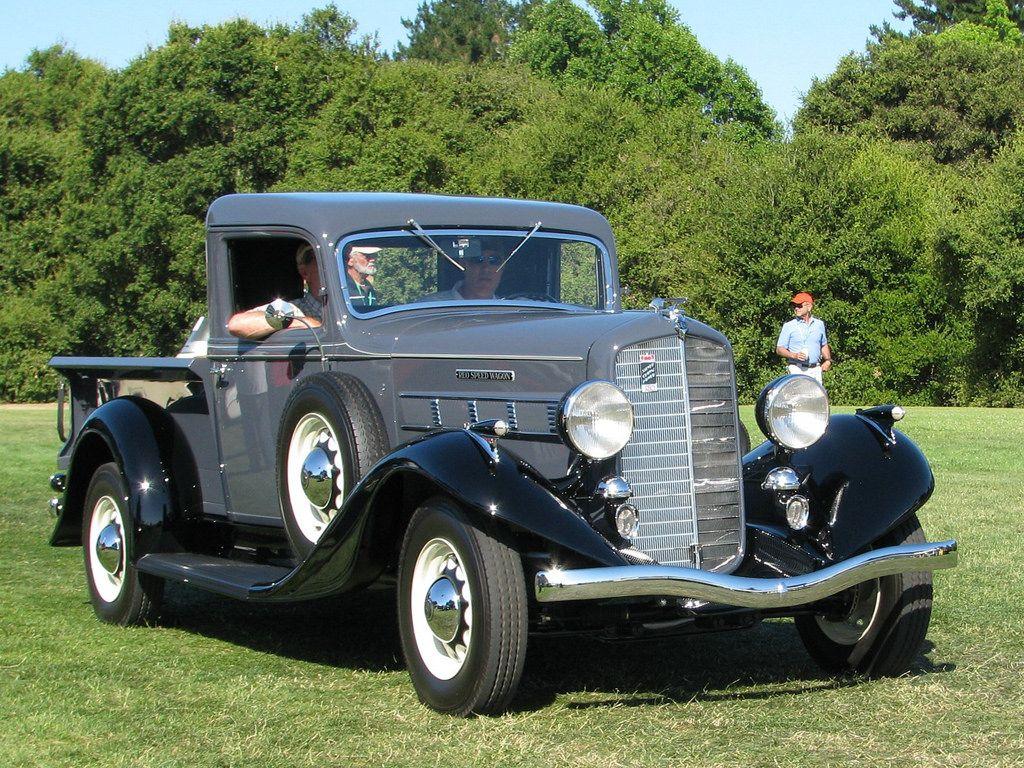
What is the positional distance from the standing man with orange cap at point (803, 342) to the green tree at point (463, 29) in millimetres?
58804

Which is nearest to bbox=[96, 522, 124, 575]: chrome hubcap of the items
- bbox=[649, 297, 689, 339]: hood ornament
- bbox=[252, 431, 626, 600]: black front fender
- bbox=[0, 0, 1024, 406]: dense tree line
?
bbox=[252, 431, 626, 600]: black front fender

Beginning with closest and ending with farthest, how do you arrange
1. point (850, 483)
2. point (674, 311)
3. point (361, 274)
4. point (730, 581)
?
point (730, 581) < point (674, 311) < point (850, 483) < point (361, 274)

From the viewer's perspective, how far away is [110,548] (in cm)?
670

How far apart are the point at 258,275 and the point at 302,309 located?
1.71ft

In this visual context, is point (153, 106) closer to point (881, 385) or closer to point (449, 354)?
point (881, 385)

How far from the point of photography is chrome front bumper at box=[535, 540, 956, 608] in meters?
4.25

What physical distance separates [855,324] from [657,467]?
90.4 ft

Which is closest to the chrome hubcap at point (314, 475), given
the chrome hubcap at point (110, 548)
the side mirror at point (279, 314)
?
the side mirror at point (279, 314)

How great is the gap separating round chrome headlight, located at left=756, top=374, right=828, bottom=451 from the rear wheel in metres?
3.16

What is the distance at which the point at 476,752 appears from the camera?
4.23 metres

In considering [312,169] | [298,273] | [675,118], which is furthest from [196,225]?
[298,273]

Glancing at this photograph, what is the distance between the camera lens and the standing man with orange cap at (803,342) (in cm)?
1494

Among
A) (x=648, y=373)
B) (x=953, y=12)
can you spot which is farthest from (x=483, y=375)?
(x=953, y=12)

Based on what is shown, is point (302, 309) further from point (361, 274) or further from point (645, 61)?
point (645, 61)
